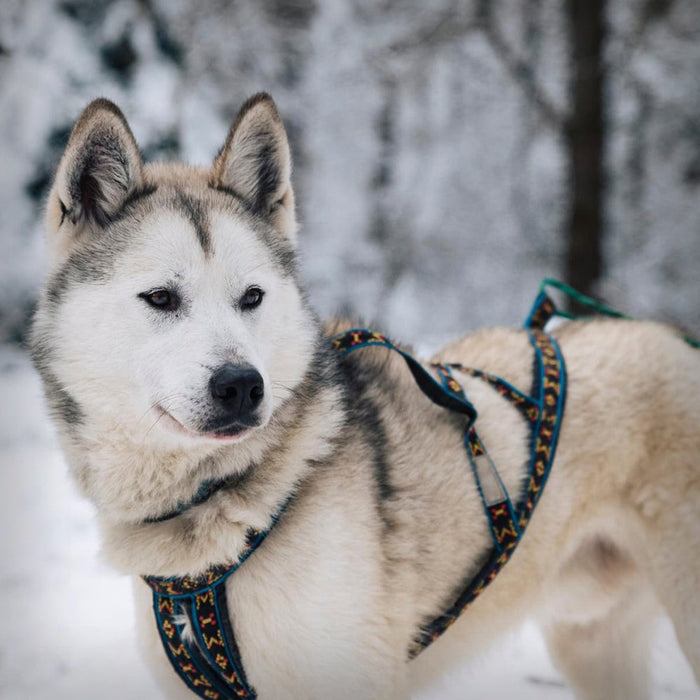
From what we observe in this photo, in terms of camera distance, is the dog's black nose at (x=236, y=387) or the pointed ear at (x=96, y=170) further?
the pointed ear at (x=96, y=170)

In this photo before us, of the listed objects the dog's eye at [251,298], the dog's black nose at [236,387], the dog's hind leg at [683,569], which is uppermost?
the dog's eye at [251,298]

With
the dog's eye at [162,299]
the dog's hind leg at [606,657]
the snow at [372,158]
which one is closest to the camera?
the dog's eye at [162,299]

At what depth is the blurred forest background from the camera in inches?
256

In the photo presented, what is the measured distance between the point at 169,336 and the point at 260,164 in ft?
2.11

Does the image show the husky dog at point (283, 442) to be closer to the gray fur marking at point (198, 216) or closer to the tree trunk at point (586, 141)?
the gray fur marking at point (198, 216)

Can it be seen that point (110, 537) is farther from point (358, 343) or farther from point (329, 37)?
point (329, 37)

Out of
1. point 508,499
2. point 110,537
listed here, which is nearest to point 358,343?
point 508,499

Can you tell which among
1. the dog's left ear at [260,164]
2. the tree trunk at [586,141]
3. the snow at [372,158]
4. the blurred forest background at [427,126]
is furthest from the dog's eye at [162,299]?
the tree trunk at [586,141]

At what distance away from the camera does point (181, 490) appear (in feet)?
5.97

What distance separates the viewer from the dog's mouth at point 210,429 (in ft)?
5.61

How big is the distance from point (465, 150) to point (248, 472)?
10070 mm

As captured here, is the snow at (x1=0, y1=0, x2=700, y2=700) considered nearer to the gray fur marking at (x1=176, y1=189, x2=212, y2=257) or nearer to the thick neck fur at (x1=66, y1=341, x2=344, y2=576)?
the thick neck fur at (x1=66, y1=341, x2=344, y2=576)

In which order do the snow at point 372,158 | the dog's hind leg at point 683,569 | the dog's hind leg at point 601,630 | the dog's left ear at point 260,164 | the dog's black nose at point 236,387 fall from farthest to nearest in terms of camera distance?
the snow at point 372,158
the dog's hind leg at point 601,630
the dog's hind leg at point 683,569
the dog's left ear at point 260,164
the dog's black nose at point 236,387

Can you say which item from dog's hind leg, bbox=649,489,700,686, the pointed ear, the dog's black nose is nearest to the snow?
dog's hind leg, bbox=649,489,700,686
